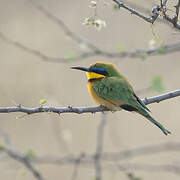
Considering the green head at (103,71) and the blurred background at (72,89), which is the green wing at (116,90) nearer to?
the green head at (103,71)

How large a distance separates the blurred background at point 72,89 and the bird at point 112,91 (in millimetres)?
2298

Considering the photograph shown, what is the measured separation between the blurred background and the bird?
90.5 inches

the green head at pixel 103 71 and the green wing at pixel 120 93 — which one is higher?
the green head at pixel 103 71

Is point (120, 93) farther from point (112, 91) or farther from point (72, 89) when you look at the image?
point (72, 89)

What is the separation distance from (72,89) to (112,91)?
326 cm

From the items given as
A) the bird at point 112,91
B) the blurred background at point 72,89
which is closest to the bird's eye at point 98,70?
the bird at point 112,91

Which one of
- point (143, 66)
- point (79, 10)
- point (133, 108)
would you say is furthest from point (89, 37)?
point (133, 108)

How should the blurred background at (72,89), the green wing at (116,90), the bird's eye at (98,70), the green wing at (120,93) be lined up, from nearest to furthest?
the green wing at (120,93) < the green wing at (116,90) < the bird's eye at (98,70) < the blurred background at (72,89)

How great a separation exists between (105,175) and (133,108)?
3690 millimetres

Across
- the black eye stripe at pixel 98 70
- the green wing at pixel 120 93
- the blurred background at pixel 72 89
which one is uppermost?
the black eye stripe at pixel 98 70

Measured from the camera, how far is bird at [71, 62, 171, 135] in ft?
9.84

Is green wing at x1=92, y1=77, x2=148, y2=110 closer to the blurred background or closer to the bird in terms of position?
the bird

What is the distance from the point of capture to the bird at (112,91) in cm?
300

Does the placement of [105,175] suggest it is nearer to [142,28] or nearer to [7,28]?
[142,28]
